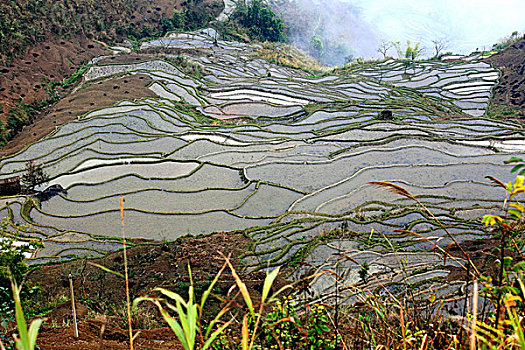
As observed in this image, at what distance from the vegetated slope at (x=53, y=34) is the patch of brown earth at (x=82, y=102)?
2344 mm

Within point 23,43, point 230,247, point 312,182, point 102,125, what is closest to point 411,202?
point 312,182

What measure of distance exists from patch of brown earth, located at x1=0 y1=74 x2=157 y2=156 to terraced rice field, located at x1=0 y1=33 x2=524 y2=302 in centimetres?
103

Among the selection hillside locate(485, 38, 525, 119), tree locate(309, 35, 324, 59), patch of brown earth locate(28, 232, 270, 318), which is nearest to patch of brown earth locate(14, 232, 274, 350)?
patch of brown earth locate(28, 232, 270, 318)

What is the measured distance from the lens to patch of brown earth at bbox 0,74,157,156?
59.7ft

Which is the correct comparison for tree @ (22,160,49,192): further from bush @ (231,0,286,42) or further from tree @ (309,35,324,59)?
tree @ (309,35,324,59)

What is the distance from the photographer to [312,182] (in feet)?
41.4

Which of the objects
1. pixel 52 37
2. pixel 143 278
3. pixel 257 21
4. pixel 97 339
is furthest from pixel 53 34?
pixel 97 339

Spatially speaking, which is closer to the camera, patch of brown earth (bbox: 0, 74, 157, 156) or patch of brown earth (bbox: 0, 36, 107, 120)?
patch of brown earth (bbox: 0, 74, 157, 156)

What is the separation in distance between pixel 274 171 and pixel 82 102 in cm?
1356

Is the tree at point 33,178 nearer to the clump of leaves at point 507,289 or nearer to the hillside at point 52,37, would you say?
the hillside at point 52,37

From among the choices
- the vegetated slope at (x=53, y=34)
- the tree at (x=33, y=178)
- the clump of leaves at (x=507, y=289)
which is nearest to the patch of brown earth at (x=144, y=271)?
the clump of leaves at (x=507, y=289)

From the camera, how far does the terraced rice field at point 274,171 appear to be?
909 centimetres

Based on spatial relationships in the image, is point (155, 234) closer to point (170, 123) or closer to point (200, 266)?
point (200, 266)

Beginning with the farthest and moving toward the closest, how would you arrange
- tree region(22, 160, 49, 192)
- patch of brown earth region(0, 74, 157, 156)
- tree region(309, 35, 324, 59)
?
1. tree region(309, 35, 324, 59)
2. patch of brown earth region(0, 74, 157, 156)
3. tree region(22, 160, 49, 192)
